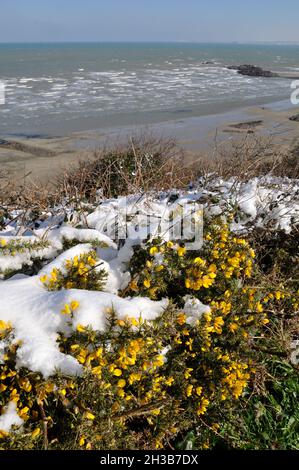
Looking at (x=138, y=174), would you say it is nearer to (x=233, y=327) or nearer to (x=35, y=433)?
(x=233, y=327)

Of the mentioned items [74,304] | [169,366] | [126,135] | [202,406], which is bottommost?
[126,135]

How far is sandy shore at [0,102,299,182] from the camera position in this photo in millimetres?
14289

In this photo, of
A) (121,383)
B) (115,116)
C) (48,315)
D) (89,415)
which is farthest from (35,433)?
(115,116)

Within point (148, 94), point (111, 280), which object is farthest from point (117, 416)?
point (148, 94)

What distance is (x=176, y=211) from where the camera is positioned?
3.90m

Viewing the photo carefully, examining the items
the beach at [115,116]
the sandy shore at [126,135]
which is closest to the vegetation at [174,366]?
the beach at [115,116]

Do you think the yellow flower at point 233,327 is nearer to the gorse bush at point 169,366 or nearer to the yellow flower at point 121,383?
the gorse bush at point 169,366

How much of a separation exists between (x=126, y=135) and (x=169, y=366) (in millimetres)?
15320

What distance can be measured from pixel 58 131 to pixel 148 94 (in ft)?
42.1

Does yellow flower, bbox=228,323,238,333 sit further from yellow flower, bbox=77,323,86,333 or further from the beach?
the beach

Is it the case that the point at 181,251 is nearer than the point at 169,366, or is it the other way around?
the point at 169,366

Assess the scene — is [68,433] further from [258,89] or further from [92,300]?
[258,89]

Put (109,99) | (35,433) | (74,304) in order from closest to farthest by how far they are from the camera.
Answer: (35,433), (74,304), (109,99)

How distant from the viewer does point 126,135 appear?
17.4 meters
